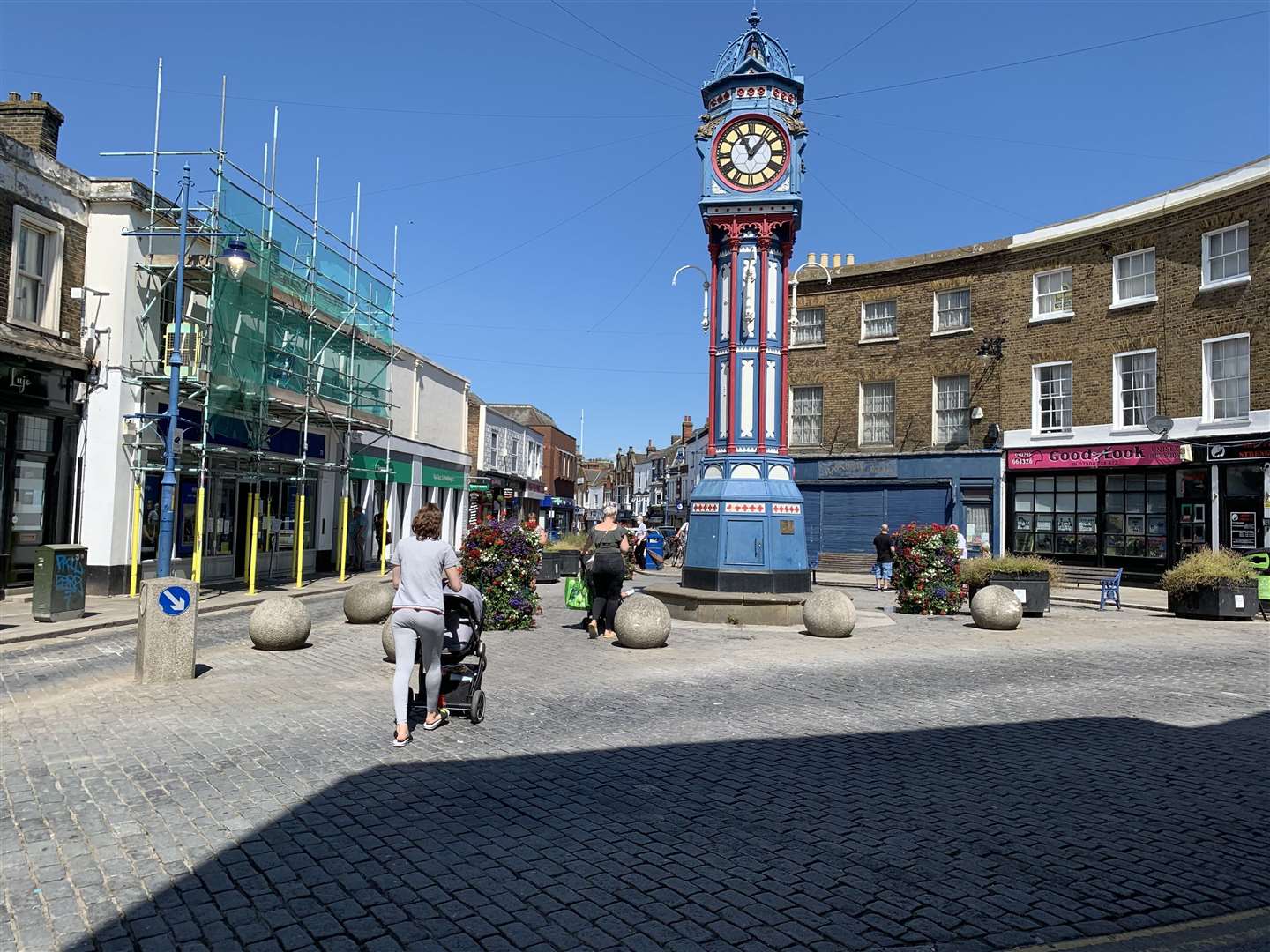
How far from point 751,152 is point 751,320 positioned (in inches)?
122

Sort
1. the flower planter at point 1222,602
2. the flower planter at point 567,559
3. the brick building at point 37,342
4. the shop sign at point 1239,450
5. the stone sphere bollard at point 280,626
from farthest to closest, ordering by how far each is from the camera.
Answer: the flower planter at point 567,559 → the shop sign at point 1239,450 → the flower planter at point 1222,602 → the brick building at point 37,342 → the stone sphere bollard at point 280,626

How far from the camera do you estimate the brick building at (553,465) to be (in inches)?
2527

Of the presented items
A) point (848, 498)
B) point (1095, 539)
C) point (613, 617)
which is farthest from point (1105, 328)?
point (613, 617)

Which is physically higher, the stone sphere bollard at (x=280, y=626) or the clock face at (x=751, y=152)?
the clock face at (x=751, y=152)

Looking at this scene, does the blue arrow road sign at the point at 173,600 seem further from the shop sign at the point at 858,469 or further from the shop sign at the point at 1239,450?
the shop sign at the point at 858,469

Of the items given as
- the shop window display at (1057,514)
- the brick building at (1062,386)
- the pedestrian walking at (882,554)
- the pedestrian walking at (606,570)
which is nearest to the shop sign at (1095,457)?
the brick building at (1062,386)

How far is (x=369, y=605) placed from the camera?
531 inches

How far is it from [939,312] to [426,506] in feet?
88.8

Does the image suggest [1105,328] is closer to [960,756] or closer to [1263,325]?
[1263,325]

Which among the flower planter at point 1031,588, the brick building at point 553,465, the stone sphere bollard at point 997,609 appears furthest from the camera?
the brick building at point 553,465

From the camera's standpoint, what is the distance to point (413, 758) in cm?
616

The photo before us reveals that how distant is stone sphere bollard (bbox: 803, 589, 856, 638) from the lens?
1299cm

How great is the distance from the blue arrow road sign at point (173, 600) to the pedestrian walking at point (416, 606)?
3.12 metres

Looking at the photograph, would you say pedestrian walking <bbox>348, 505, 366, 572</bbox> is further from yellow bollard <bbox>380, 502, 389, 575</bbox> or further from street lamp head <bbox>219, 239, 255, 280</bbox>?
street lamp head <bbox>219, 239, 255, 280</bbox>
